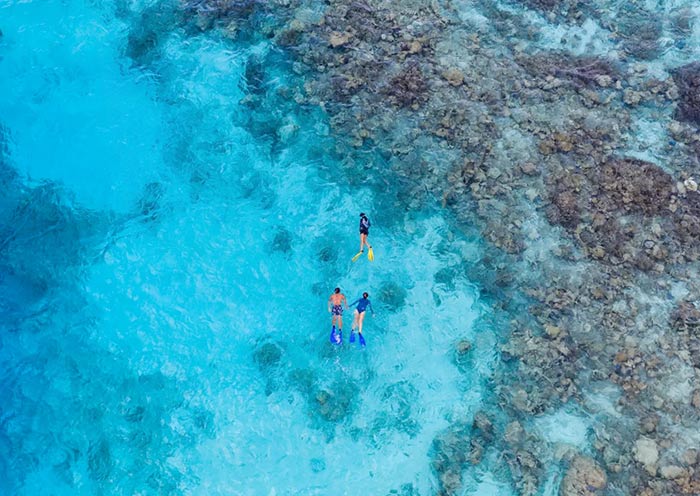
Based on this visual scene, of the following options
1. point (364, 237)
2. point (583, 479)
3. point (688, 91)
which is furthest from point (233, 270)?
point (688, 91)

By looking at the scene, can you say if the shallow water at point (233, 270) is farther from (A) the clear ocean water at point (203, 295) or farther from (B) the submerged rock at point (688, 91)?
(B) the submerged rock at point (688, 91)

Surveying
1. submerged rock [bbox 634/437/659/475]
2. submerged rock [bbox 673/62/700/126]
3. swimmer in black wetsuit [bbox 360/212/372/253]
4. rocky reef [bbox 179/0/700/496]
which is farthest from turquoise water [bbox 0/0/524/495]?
submerged rock [bbox 673/62/700/126]

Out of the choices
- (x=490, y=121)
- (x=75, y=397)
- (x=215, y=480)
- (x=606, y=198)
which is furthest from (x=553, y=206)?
(x=75, y=397)

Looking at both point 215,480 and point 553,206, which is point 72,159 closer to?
point 215,480

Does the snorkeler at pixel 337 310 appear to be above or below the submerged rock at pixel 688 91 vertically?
below

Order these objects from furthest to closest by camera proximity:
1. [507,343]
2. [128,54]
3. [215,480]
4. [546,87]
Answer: [128,54]
[546,87]
[507,343]
[215,480]

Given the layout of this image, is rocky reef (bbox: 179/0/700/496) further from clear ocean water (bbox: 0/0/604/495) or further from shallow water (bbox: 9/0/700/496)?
clear ocean water (bbox: 0/0/604/495)

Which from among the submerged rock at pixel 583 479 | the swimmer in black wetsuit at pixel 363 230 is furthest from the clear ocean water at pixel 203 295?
the swimmer in black wetsuit at pixel 363 230
